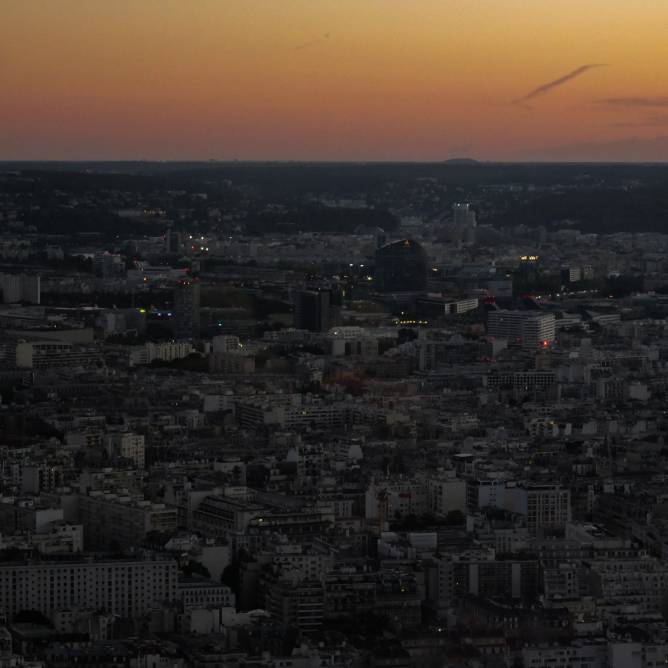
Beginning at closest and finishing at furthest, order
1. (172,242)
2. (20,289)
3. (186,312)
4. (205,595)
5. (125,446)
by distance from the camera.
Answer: (205,595)
(125,446)
(186,312)
(20,289)
(172,242)

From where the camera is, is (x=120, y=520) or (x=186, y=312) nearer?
(x=120, y=520)

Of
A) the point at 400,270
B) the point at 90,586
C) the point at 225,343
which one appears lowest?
the point at 400,270

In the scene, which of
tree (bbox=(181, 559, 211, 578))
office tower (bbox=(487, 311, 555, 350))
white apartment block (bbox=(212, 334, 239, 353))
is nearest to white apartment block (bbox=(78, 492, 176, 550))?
tree (bbox=(181, 559, 211, 578))

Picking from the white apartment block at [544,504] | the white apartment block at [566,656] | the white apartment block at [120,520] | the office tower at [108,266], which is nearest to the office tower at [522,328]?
the office tower at [108,266]

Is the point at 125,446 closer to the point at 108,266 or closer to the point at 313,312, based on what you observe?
the point at 313,312

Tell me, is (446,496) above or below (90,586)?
below

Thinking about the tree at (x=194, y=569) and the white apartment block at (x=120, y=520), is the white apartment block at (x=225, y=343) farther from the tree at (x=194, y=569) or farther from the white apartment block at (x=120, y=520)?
the tree at (x=194, y=569)

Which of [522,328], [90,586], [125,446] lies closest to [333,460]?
[125,446]
